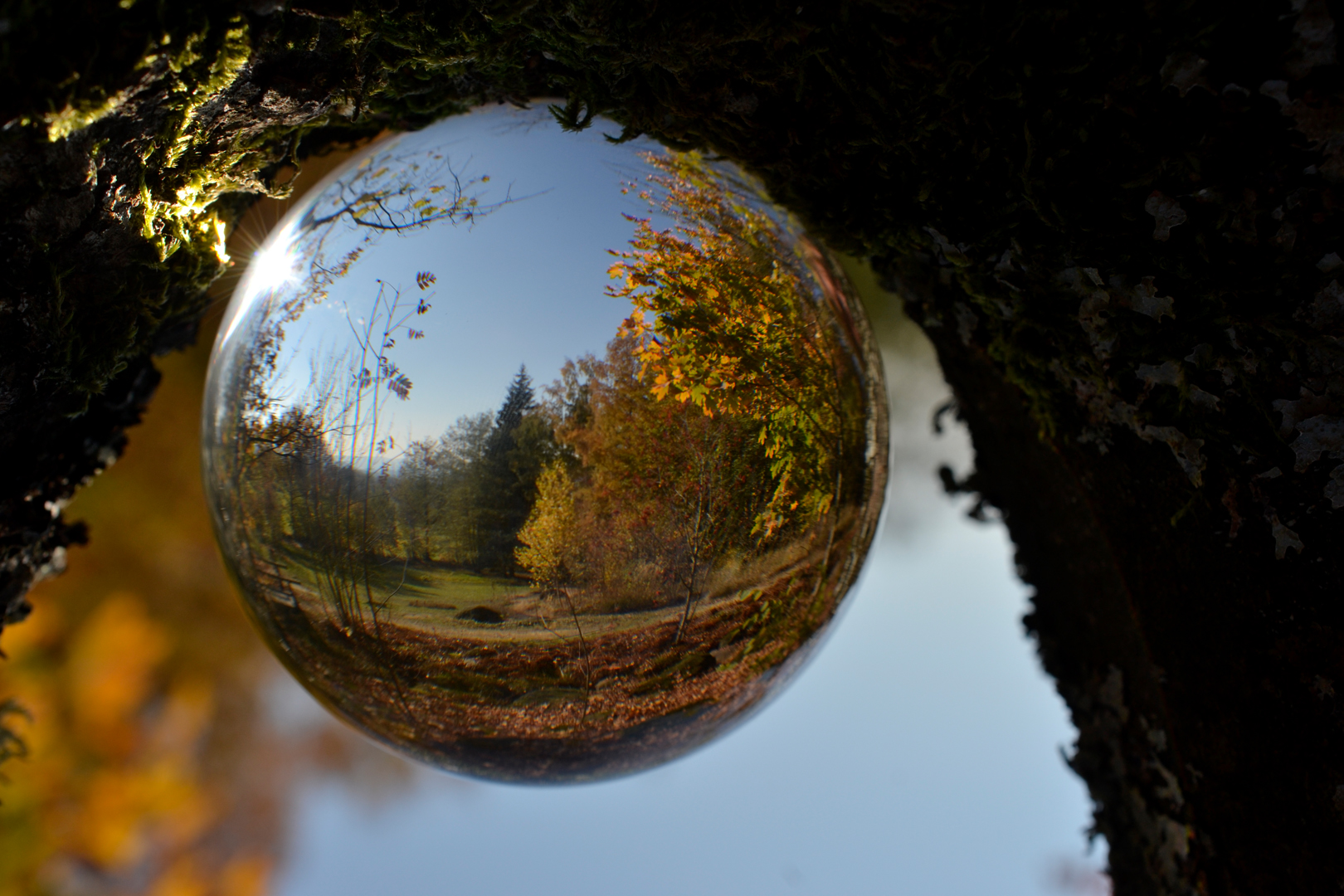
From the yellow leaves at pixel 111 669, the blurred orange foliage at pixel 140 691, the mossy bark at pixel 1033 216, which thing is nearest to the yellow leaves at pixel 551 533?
the mossy bark at pixel 1033 216

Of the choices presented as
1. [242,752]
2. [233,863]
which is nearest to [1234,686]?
[242,752]

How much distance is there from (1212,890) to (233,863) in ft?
37.6

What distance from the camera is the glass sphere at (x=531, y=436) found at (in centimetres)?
136

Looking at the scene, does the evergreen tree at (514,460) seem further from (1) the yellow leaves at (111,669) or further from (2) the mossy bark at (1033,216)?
(1) the yellow leaves at (111,669)

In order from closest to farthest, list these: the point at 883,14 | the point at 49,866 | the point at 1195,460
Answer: the point at 883,14 → the point at 1195,460 → the point at 49,866

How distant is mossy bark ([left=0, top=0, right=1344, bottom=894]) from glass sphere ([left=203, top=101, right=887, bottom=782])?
0.20 m

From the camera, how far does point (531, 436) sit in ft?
4.42

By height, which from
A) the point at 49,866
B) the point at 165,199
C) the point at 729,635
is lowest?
the point at 49,866

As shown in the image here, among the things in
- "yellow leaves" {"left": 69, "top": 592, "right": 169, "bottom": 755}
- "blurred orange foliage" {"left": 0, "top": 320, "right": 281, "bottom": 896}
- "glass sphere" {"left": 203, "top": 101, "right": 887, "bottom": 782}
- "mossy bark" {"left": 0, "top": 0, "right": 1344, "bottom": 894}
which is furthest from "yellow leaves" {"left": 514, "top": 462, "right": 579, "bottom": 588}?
"yellow leaves" {"left": 69, "top": 592, "right": 169, "bottom": 755}

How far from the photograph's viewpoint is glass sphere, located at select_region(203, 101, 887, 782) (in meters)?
1.36

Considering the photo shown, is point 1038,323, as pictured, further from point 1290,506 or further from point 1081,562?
point 1081,562

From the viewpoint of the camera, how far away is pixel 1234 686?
145 centimetres

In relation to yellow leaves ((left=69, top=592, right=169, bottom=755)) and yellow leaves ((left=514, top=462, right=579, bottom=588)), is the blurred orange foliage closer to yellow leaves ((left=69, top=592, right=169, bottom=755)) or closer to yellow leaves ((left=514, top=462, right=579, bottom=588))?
yellow leaves ((left=69, top=592, right=169, bottom=755))

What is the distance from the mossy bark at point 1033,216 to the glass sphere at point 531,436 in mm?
195
